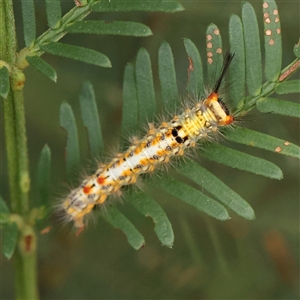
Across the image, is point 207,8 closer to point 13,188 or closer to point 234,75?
point 234,75

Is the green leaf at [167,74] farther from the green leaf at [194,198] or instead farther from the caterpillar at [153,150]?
the green leaf at [194,198]

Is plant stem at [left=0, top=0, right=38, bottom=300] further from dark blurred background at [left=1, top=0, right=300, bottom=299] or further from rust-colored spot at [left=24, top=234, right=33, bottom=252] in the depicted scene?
dark blurred background at [left=1, top=0, right=300, bottom=299]

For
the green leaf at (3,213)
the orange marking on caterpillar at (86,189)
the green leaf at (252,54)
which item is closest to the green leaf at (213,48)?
the green leaf at (252,54)

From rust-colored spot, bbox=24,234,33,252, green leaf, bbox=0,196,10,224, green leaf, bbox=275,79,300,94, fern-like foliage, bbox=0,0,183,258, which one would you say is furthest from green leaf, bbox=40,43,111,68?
rust-colored spot, bbox=24,234,33,252

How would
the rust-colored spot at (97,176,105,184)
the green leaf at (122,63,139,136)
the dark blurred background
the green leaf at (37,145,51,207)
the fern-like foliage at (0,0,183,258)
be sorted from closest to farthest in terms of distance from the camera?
the fern-like foliage at (0,0,183,258) < the green leaf at (122,63,139,136) < the green leaf at (37,145,51,207) < the rust-colored spot at (97,176,105,184) < the dark blurred background

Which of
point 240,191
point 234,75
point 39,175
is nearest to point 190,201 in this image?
point 234,75
